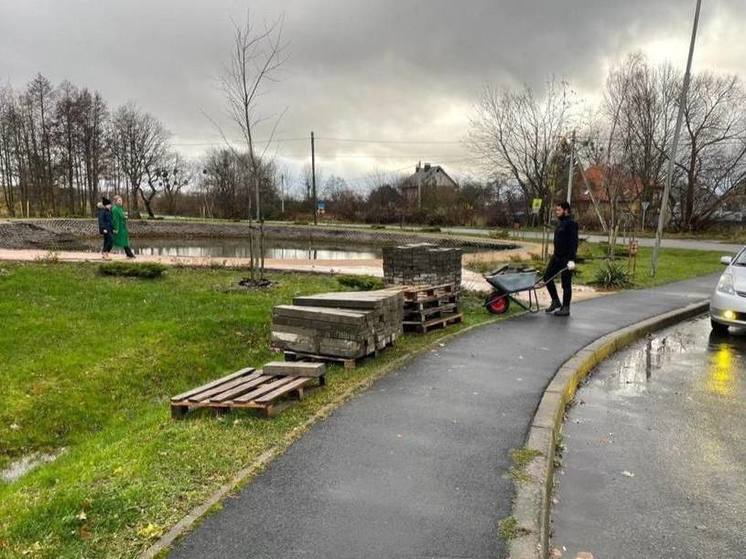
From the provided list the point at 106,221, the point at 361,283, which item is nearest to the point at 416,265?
the point at 361,283

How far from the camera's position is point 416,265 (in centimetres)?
990

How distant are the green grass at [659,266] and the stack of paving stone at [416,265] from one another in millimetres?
6008

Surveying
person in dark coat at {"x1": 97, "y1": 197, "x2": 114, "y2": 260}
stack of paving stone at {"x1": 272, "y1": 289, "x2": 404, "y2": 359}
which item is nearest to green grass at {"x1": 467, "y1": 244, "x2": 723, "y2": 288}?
stack of paving stone at {"x1": 272, "y1": 289, "x2": 404, "y2": 359}

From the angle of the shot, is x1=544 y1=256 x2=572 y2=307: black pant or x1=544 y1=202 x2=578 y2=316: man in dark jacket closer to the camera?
x1=544 y1=202 x2=578 y2=316: man in dark jacket

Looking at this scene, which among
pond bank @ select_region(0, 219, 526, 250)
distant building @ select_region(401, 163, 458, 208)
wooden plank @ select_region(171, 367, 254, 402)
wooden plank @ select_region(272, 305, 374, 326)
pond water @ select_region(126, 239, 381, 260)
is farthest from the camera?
distant building @ select_region(401, 163, 458, 208)

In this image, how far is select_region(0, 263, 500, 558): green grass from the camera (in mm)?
3287

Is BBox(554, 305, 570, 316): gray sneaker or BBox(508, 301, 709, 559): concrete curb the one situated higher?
BBox(554, 305, 570, 316): gray sneaker

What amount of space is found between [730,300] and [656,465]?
5.34m

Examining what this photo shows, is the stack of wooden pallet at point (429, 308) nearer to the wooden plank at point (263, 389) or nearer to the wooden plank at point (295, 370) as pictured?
the wooden plank at point (295, 370)

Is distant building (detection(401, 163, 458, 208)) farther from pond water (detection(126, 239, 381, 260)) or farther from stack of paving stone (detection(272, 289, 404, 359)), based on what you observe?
stack of paving stone (detection(272, 289, 404, 359))

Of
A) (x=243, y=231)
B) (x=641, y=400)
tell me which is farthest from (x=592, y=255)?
(x=243, y=231)

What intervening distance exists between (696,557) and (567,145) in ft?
72.0

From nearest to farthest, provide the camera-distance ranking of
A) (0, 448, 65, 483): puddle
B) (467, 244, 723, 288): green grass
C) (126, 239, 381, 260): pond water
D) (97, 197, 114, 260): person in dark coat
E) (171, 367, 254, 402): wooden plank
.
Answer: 1. (0, 448, 65, 483): puddle
2. (171, 367, 254, 402): wooden plank
3. (467, 244, 723, 288): green grass
4. (97, 197, 114, 260): person in dark coat
5. (126, 239, 381, 260): pond water

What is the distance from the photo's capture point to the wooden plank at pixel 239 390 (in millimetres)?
5078
